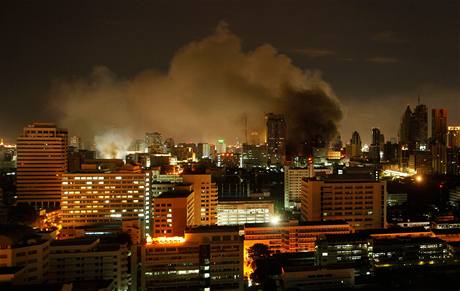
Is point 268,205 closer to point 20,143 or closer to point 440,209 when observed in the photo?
point 440,209

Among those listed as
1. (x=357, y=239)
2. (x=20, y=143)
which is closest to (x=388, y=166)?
(x=357, y=239)

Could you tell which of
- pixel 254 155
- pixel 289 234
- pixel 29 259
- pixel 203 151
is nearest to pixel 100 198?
pixel 29 259

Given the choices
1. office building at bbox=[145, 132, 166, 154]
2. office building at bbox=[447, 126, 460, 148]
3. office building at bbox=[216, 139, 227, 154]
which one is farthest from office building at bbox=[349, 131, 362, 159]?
office building at bbox=[145, 132, 166, 154]

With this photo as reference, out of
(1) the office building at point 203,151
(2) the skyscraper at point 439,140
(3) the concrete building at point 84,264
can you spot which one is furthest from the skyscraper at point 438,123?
(3) the concrete building at point 84,264

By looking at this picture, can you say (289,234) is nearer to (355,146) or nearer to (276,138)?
(276,138)

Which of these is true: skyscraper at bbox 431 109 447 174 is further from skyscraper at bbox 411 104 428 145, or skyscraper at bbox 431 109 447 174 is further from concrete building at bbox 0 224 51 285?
concrete building at bbox 0 224 51 285

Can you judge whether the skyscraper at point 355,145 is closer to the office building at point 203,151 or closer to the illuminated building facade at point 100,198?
the office building at point 203,151
